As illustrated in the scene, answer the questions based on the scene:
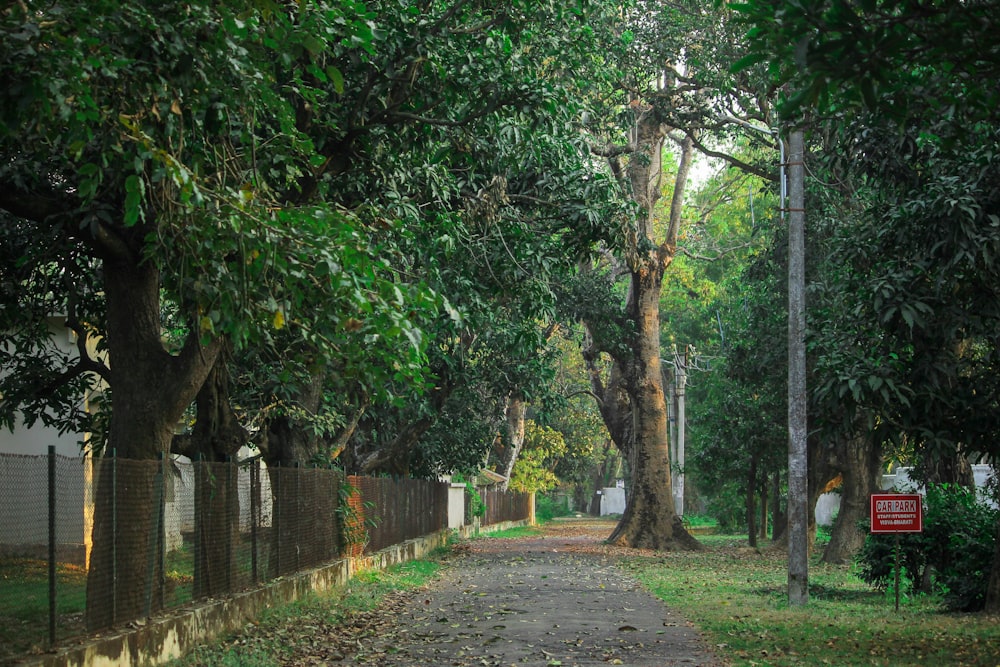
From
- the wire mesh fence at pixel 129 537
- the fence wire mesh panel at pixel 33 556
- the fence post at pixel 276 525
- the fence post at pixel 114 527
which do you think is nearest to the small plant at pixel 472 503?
the wire mesh fence at pixel 129 537

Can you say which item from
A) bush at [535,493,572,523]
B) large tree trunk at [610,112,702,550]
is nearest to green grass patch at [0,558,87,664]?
large tree trunk at [610,112,702,550]

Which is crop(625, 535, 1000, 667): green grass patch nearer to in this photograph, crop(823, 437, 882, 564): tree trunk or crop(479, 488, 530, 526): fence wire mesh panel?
crop(823, 437, 882, 564): tree trunk

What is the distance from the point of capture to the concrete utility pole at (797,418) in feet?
58.1

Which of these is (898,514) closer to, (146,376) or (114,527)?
(146,376)

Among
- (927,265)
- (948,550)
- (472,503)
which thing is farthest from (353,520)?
(472,503)

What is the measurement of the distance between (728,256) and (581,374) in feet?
41.2

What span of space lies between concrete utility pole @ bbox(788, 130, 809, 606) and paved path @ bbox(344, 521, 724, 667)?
2018 millimetres

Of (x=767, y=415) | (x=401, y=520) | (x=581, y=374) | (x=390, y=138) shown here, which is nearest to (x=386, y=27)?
(x=390, y=138)

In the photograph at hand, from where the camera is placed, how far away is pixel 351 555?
71.5 ft

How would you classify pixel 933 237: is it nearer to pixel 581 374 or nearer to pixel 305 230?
pixel 305 230

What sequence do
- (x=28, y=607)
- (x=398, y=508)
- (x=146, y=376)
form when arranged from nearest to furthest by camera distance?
1. (x=28, y=607)
2. (x=146, y=376)
3. (x=398, y=508)

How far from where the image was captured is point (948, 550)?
18.1m

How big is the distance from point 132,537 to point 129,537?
0.07 meters

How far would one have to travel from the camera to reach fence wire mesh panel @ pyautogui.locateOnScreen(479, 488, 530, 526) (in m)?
56.7
